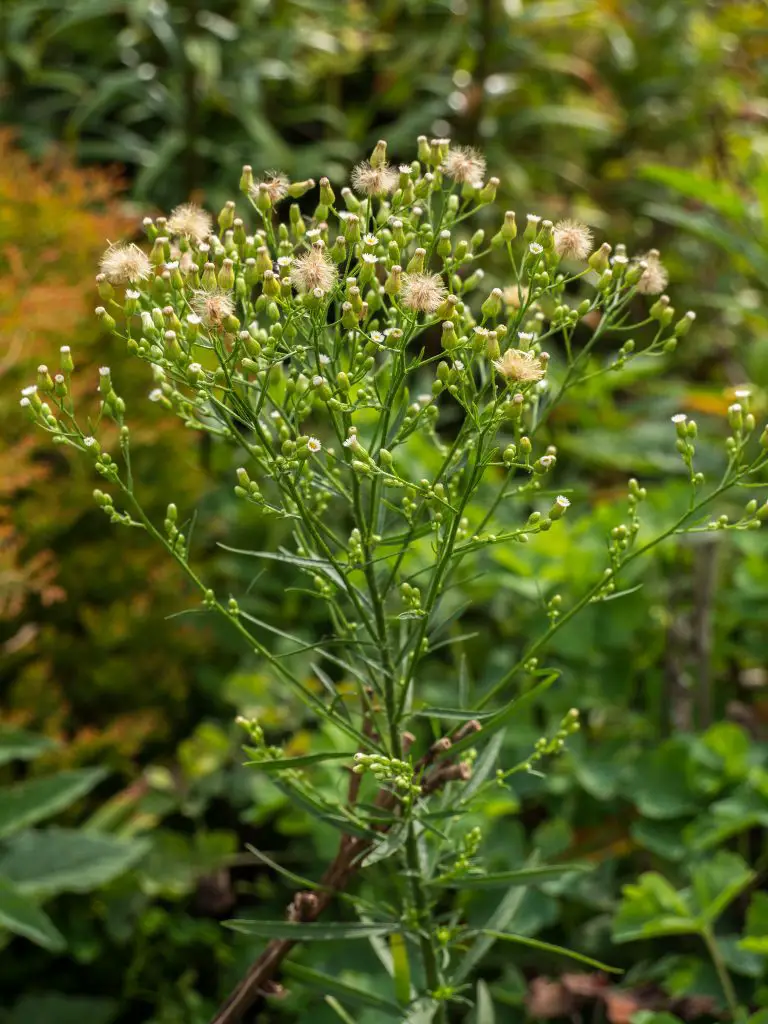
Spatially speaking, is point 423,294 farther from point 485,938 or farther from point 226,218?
point 485,938

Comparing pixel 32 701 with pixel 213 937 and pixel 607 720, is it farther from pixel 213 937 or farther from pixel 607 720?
pixel 607 720

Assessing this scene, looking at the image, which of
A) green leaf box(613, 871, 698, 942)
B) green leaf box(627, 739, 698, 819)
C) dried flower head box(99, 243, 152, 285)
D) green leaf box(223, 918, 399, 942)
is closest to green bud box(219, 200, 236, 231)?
dried flower head box(99, 243, 152, 285)

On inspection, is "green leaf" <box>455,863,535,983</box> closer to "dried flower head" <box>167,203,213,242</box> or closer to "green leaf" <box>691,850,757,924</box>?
"green leaf" <box>691,850,757,924</box>

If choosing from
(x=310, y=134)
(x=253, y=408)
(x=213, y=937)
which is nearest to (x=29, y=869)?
(x=213, y=937)

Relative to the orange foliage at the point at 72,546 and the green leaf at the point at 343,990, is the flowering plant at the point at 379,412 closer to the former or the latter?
the green leaf at the point at 343,990

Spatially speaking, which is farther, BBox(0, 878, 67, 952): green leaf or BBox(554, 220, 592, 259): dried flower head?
BBox(0, 878, 67, 952): green leaf

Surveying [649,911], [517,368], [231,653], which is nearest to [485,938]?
[649,911]

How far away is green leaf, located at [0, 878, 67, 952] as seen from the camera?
1.66 m

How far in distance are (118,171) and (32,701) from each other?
201 centimetres

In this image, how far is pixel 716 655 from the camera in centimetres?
230

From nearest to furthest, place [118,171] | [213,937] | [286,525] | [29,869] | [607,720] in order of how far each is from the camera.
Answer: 1. [29,869]
2. [213,937]
3. [607,720]
4. [286,525]
5. [118,171]

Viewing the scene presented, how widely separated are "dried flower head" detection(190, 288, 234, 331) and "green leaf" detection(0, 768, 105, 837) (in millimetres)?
1119

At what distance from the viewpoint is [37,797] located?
185 centimetres

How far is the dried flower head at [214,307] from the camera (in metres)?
0.97
